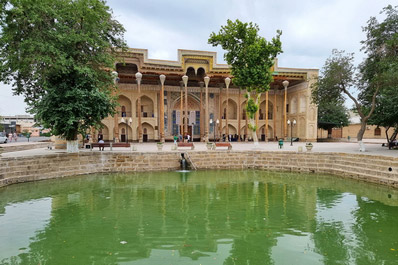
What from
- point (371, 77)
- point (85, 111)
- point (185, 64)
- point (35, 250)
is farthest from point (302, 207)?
point (185, 64)

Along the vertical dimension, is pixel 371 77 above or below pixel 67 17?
below

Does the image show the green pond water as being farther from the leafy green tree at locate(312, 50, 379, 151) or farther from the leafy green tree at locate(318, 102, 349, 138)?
the leafy green tree at locate(318, 102, 349, 138)

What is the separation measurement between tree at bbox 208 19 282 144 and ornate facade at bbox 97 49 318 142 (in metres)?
10.1

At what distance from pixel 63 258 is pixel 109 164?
10.3 metres

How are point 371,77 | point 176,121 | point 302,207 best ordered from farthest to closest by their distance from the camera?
point 176,121 → point 371,77 → point 302,207

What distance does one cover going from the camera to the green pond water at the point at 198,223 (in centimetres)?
481

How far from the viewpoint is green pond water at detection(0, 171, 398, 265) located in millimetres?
4809

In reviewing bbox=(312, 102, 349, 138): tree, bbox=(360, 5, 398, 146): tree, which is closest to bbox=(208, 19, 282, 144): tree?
bbox=(360, 5, 398, 146): tree

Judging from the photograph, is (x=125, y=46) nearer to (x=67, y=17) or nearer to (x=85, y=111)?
(x=67, y=17)

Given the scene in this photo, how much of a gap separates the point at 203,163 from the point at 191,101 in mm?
19078

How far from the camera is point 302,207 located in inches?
318

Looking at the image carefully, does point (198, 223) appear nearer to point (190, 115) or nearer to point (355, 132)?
point (190, 115)

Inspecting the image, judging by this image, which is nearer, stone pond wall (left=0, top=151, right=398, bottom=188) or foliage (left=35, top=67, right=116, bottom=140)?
stone pond wall (left=0, top=151, right=398, bottom=188)

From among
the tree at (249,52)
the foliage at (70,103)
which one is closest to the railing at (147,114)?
the tree at (249,52)
